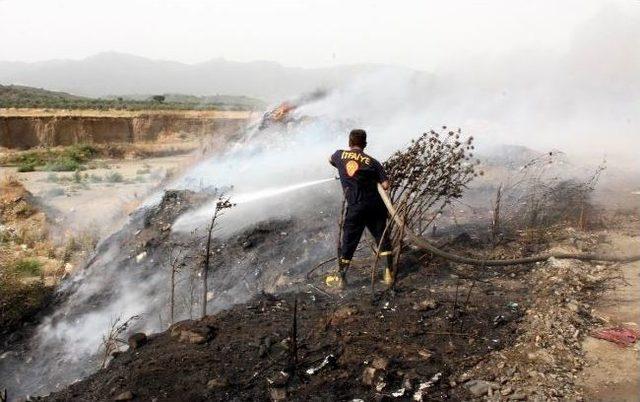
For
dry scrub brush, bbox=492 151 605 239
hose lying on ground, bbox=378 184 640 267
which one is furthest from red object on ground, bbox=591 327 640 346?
dry scrub brush, bbox=492 151 605 239

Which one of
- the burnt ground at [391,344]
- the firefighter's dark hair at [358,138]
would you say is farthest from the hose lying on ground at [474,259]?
the firefighter's dark hair at [358,138]

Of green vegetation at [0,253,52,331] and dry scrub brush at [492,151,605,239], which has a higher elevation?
dry scrub brush at [492,151,605,239]

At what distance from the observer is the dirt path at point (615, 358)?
9.20 ft

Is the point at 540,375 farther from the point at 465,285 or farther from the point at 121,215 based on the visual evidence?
the point at 121,215

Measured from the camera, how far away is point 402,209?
4.21 m

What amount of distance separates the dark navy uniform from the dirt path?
169 cm

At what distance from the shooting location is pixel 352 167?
430 cm

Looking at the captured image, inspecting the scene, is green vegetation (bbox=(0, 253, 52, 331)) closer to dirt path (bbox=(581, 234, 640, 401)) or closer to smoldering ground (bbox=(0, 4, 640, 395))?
smoldering ground (bbox=(0, 4, 640, 395))

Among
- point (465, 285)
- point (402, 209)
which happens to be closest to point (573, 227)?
point (465, 285)

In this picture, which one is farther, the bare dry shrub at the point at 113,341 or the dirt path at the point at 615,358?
the bare dry shrub at the point at 113,341

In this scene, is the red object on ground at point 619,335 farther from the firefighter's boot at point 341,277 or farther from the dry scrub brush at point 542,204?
the firefighter's boot at point 341,277

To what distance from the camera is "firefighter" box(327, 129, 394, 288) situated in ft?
14.0

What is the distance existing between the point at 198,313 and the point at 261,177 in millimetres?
3815

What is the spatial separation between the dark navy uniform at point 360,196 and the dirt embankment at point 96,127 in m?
23.4
